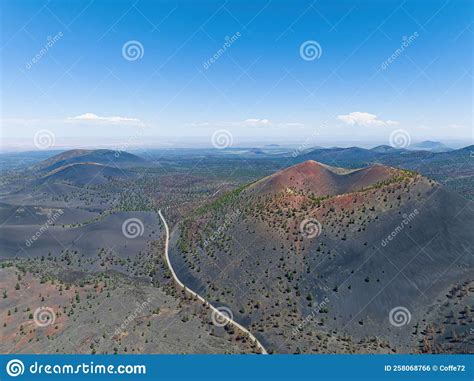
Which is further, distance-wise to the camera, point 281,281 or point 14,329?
point 281,281

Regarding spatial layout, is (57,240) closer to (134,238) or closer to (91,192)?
(134,238)

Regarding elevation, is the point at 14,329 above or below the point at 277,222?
below

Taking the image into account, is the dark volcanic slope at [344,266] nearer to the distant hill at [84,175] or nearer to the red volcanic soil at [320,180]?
the red volcanic soil at [320,180]

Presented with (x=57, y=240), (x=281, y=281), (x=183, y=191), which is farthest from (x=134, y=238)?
(x=183, y=191)

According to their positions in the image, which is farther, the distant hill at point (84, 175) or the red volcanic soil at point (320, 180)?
the distant hill at point (84, 175)

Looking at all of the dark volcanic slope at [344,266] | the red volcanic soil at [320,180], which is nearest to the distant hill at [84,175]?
the red volcanic soil at [320,180]

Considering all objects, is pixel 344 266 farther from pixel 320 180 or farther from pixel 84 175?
pixel 84 175

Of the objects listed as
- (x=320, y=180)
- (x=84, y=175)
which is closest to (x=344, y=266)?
(x=320, y=180)

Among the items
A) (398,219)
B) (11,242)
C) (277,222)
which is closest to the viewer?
(398,219)
